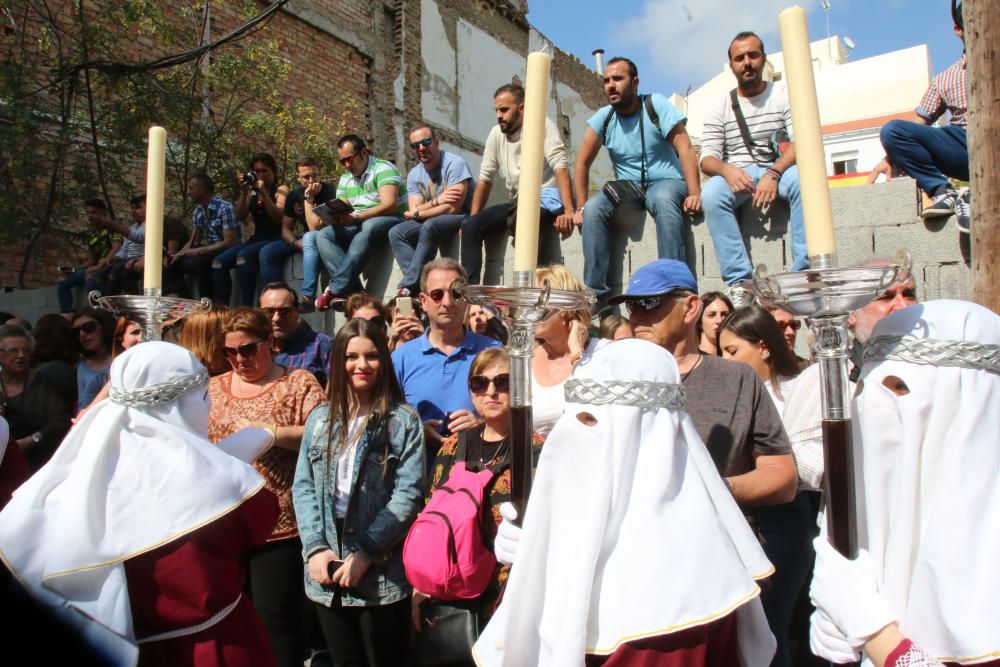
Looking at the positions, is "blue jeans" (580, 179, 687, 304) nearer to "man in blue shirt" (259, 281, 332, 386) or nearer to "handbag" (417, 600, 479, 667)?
"man in blue shirt" (259, 281, 332, 386)

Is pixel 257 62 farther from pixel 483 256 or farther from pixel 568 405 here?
pixel 568 405

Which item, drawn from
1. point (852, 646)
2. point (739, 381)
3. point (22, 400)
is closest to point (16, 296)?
point (22, 400)

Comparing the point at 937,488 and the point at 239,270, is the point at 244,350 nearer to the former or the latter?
the point at 937,488

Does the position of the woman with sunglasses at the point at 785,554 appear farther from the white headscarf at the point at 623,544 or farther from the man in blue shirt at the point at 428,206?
the man in blue shirt at the point at 428,206

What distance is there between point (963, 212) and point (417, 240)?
3754 mm

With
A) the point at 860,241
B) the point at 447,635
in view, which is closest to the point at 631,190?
the point at 860,241

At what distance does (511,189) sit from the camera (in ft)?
20.2

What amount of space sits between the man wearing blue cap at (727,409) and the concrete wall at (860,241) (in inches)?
62.5

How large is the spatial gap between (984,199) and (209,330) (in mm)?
3890

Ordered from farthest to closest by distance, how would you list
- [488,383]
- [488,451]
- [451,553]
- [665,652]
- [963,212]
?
[963,212], [488,383], [488,451], [451,553], [665,652]

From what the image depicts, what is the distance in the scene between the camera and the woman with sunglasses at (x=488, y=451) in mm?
2936

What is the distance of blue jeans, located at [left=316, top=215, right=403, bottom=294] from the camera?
260 inches

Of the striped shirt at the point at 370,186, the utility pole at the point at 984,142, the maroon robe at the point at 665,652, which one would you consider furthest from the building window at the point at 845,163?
the maroon robe at the point at 665,652

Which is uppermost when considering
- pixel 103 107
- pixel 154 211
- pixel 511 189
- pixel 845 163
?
pixel 845 163
